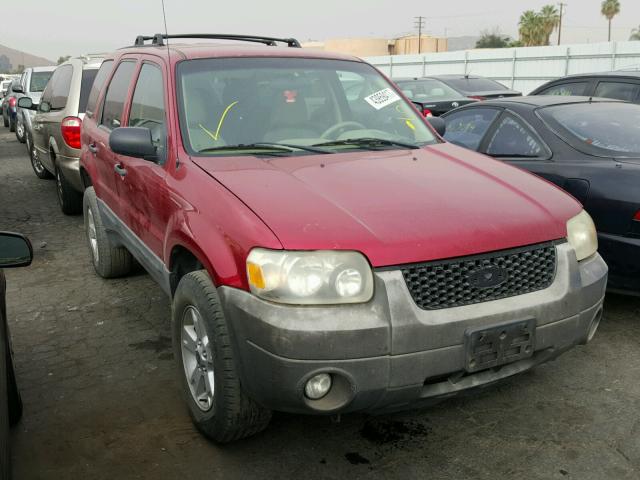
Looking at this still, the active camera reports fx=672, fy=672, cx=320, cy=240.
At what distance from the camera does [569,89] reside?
26.0 feet

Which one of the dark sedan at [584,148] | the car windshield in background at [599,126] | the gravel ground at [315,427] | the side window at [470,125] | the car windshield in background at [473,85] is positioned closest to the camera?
the gravel ground at [315,427]

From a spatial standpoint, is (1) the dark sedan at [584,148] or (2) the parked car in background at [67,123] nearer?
(1) the dark sedan at [584,148]

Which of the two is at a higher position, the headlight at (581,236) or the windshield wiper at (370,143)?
the windshield wiper at (370,143)

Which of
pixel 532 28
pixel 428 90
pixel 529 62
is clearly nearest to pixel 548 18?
pixel 532 28

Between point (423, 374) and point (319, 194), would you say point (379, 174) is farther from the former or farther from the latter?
point (423, 374)

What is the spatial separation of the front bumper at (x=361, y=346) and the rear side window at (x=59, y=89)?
19.9 feet

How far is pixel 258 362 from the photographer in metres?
2.60

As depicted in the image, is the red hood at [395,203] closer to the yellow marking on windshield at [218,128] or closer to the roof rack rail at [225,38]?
the yellow marking on windshield at [218,128]

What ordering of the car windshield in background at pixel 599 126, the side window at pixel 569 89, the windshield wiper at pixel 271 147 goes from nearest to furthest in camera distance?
the windshield wiper at pixel 271 147, the car windshield in background at pixel 599 126, the side window at pixel 569 89

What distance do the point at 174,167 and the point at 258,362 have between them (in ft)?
4.34

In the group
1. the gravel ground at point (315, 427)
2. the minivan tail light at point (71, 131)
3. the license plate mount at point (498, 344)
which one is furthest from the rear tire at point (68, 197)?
the license plate mount at point (498, 344)

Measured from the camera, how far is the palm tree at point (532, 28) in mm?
67438

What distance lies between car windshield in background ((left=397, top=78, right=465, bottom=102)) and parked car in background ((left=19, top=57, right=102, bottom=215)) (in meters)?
7.50

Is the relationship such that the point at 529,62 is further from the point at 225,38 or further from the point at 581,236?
the point at 581,236
